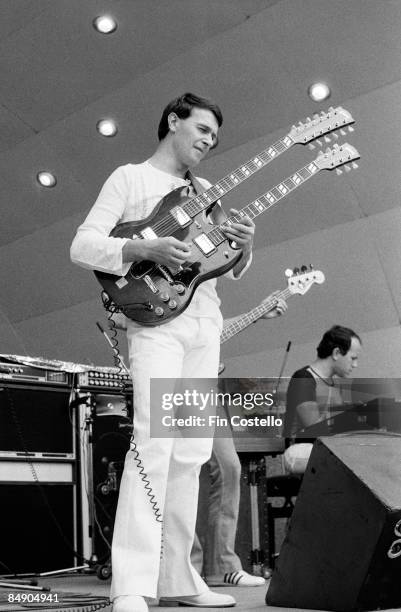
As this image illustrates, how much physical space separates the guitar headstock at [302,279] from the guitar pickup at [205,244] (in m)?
2.68

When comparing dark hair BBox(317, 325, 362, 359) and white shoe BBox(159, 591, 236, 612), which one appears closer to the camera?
white shoe BBox(159, 591, 236, 612)

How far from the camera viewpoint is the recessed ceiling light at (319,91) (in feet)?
17.0

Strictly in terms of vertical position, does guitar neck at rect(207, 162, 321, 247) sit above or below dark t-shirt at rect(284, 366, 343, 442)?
above

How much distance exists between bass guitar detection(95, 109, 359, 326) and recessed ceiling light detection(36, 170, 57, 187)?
4417 mm

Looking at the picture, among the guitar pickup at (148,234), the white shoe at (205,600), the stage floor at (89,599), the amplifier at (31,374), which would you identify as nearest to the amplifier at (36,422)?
the amplifier at (31,374)

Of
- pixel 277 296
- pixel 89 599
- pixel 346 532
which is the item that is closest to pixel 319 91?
pixel 277 296

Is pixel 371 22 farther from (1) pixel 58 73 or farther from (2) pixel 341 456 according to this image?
(2) pixel 341 456

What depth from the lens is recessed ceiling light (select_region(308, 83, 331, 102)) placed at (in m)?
5.17

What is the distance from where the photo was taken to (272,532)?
13.7ft

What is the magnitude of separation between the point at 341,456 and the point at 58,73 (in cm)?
444

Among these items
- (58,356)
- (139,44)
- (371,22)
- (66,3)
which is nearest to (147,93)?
(139,44)

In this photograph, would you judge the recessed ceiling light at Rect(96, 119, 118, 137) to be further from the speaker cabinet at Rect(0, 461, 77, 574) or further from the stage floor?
the stage floor

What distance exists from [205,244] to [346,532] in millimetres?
840

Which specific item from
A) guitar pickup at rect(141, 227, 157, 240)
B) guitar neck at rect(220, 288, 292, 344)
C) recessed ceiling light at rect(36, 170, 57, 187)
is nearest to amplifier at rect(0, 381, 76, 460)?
guitar neck at rect(220, 288, 292, 344)
